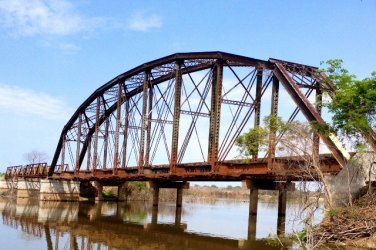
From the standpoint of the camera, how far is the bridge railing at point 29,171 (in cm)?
6700

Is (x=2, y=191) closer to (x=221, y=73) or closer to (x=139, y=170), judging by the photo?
(x=139, y=170)

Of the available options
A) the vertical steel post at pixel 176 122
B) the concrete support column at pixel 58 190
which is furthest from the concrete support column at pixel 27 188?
the vertical steel post at pixel 176 122

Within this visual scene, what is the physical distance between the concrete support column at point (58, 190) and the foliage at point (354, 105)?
42821mm

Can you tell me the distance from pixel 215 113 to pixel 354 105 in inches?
455

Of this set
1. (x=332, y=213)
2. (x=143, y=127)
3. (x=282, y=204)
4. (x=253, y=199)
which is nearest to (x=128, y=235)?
(x=332, y=213)

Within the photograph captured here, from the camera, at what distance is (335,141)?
2327 centimetres

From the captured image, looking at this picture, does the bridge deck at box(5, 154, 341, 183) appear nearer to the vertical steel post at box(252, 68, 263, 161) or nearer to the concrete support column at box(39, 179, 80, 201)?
the vertical steel post at box(252, 68, 263, 161)

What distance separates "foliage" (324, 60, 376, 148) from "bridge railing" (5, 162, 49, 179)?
164 feet

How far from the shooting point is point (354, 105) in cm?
2295

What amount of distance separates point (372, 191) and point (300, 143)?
3.87m

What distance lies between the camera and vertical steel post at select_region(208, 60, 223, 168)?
31.2m

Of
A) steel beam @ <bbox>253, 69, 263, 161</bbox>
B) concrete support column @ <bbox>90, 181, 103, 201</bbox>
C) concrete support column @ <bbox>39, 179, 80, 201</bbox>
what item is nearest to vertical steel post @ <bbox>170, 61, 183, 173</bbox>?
steel beam @ <bbox>253, 69, 263, 161</bbox>

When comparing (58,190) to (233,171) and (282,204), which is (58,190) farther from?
(233,171)

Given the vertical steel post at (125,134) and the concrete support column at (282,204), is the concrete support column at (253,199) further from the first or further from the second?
the vertical steel post at (125,134)
